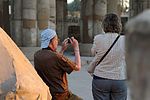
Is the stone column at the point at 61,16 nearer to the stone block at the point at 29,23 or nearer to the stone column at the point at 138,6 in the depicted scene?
the stone column at the point at 138,6

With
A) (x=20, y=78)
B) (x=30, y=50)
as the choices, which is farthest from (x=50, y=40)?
(x=30, y=50)

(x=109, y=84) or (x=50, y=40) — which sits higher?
(x=50, y=40)

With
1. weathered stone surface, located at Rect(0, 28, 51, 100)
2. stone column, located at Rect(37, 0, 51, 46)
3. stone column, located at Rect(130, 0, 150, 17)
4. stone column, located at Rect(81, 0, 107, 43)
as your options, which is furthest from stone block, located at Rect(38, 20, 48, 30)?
weathered stone surface, located at Rect(0, 28, 51, 100)

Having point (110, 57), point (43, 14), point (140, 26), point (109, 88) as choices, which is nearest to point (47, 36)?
point (110, 57)

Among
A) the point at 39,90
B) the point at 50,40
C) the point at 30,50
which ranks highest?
the point at 50,40

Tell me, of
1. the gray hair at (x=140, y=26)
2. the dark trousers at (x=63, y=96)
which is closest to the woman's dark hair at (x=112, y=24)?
the dark trousers at (x=63, y=96)

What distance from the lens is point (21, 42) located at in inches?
784

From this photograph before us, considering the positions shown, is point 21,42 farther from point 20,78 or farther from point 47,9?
point 20,78

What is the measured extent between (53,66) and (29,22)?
1542 centimetres

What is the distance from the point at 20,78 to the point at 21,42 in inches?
654

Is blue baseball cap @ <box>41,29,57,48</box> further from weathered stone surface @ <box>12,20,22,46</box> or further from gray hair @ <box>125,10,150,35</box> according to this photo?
weathered stone surface @ <box>12,20,22,46</box>

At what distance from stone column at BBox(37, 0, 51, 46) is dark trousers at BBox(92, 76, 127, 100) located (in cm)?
1449

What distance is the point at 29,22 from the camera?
19.7 metres

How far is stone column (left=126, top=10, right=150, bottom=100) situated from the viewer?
1004 millimetres
